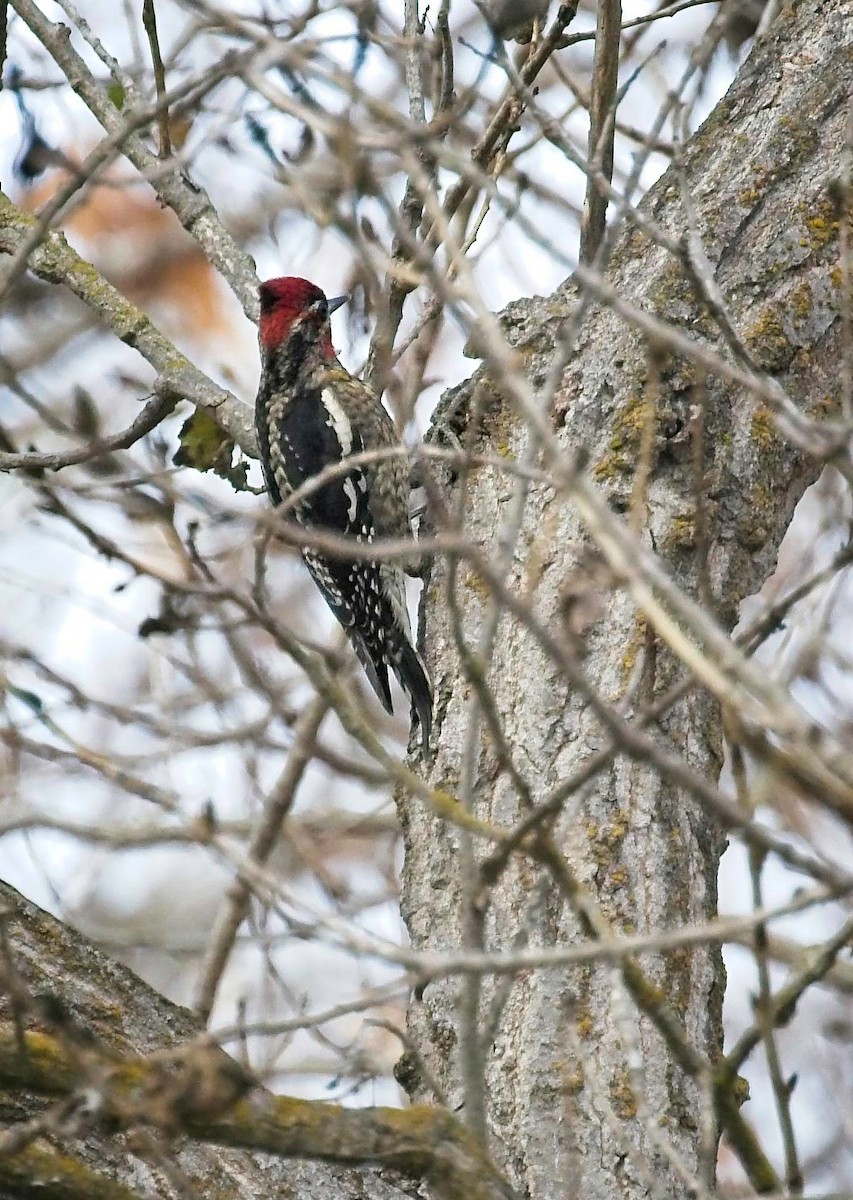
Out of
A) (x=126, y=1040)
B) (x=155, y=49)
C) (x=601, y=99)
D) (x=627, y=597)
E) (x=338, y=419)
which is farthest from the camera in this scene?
(x=338, y=419)

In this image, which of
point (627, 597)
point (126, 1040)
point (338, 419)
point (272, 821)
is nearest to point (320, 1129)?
point (272, 821)

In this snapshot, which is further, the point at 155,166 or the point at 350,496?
the point at 350,496

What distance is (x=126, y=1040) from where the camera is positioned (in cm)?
268

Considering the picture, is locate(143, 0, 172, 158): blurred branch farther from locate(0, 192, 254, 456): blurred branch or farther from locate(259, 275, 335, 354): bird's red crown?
locate(259, 275, 335, 354): bird's red crown

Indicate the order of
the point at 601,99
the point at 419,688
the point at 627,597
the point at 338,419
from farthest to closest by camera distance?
the point at 338,419 < the point at 419,688 < the point at 601,99 < the point at 627,597

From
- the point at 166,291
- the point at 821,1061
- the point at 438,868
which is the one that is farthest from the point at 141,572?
the point at 166,291

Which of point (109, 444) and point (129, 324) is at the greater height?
point (129, 324)

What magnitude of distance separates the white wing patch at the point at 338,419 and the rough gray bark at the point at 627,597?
128 cm

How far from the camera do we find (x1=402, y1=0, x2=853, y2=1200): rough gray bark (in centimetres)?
283

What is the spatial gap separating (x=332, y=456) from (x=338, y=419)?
0.58 feet

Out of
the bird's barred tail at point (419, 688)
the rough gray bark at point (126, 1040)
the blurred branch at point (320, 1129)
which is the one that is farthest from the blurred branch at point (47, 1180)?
the bird's barred tail at point (419, 688)

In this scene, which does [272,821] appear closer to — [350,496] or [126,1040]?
[126,1040]

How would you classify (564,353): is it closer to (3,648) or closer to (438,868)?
(3,648)

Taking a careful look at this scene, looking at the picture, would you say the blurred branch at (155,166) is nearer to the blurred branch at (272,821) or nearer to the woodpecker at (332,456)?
the woodpecker at (332,456)
